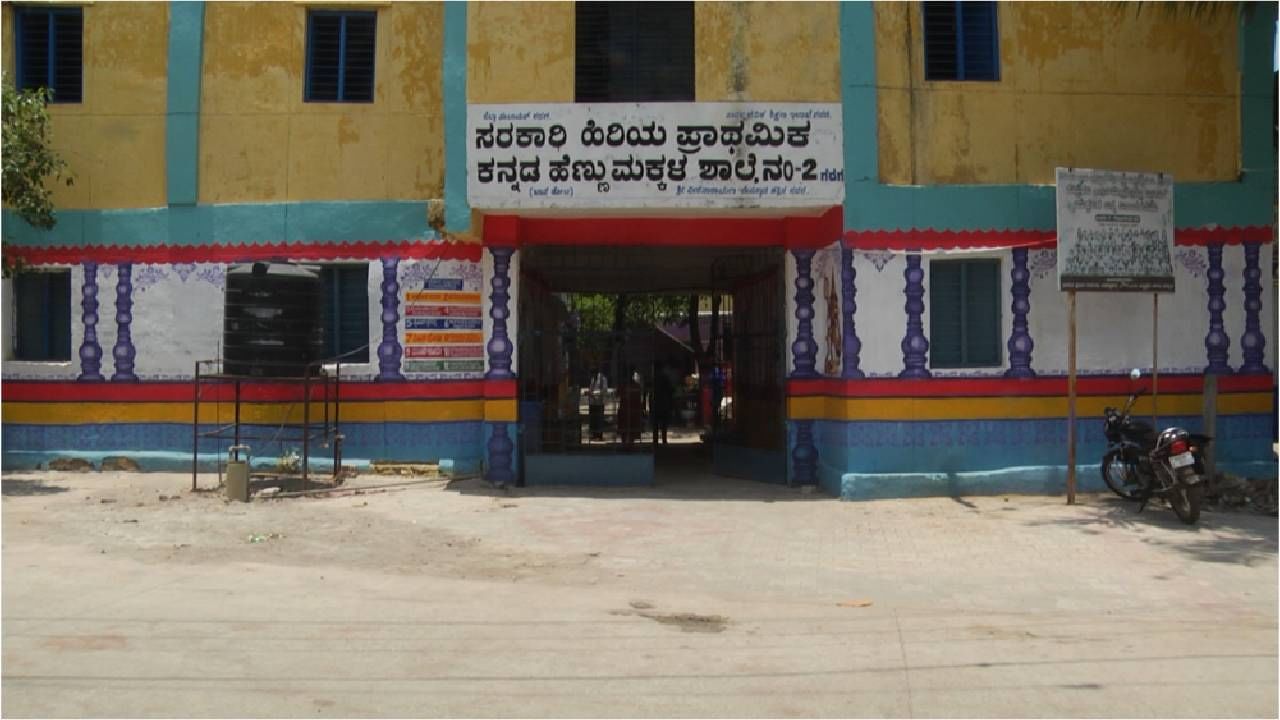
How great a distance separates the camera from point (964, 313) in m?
12.4

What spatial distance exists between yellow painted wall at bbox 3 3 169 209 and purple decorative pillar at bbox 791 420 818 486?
8.53m

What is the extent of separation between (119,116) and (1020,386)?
38.0 feet

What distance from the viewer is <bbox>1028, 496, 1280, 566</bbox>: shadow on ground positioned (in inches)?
356

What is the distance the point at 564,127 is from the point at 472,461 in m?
4.35

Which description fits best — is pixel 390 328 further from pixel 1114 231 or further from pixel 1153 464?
pixel 1153 464

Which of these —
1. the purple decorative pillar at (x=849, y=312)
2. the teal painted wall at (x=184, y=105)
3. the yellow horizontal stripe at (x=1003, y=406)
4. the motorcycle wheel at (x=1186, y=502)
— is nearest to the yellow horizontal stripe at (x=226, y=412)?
the teal painted wall at (x=184, y=105)

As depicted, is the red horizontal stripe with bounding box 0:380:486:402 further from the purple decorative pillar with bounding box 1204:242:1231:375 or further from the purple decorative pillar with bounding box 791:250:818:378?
the purple decorative pillar with bounding box 1204:242:1231:375

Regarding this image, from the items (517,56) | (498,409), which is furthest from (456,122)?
(498,409)

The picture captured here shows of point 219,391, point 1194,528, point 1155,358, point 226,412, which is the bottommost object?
point 1194,528

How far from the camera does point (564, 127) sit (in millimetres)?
11938

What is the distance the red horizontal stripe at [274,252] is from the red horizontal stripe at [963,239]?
4.76 meters

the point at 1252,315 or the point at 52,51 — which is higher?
the point at 52,51

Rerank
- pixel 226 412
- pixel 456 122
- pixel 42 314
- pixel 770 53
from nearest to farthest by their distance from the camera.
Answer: pixel 770 53, pixel 456 122, pixel 226 412, pixel 42 314

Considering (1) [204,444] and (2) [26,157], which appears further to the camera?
(1) [204,444]
